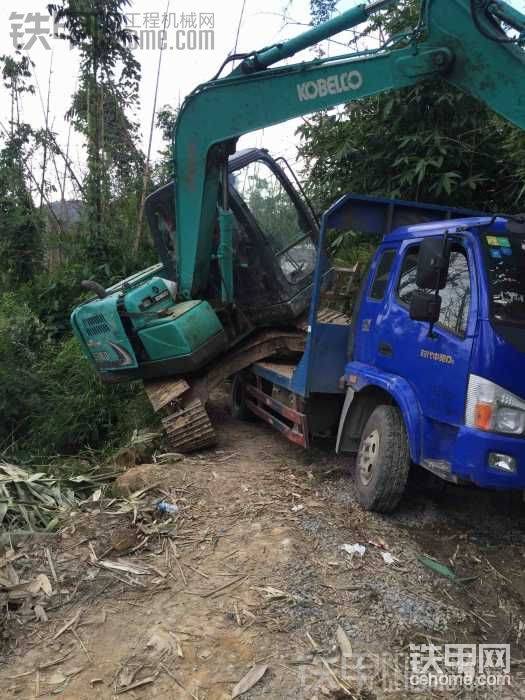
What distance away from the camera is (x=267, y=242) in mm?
6277

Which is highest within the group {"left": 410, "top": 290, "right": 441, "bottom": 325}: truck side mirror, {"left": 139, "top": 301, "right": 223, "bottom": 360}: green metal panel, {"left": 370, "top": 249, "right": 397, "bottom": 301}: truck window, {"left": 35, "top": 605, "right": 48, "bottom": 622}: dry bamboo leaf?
{"left": 370, "top": 249, "right": 397, "bottom": 301}: truck window

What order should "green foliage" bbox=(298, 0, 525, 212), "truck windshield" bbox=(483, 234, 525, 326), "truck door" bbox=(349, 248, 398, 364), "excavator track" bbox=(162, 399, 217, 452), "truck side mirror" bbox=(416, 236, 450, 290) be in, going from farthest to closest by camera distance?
1. "green foliage" bbox=(298, 0, 525, 212)
2. "excavator track" bbox=(162, 399, 217, 452)
3. "truck door" bbox=(349, 248, 398, 364)
4. "truck side mirror" bbox=(416, 236, 450, 290)
5. "truck windshield" bbox=(483, 234, 525, 326)

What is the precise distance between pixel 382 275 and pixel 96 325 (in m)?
3.05

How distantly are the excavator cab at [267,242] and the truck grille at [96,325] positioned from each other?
1274 millimetres

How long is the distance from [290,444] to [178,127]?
11.5 ft

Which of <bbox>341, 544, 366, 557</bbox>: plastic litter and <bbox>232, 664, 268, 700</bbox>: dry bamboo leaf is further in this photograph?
<bbox>341, 544, 366, 557</bbox>: plastic litter

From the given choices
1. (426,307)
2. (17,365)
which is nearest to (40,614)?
(426,307)

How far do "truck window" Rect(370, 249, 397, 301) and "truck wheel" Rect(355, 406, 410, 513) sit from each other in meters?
0.95

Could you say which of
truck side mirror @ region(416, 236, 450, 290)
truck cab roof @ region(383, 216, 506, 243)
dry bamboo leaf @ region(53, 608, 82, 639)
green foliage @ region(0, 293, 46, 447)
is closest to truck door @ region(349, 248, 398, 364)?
truck cab roof @ region(383, 216, 506, 243)

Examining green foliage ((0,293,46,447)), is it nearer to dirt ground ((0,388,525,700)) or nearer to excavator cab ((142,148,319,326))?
excavator cab ((142,148,319,326))

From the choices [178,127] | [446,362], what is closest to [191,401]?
[178,127]

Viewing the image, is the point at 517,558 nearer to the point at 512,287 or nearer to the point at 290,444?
the point at 512,287

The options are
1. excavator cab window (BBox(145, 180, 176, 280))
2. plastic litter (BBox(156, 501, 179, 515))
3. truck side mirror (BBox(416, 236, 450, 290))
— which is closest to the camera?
truck side mirror (BBox(416, 236, 450, 290))

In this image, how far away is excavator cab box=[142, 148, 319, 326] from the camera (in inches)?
245
